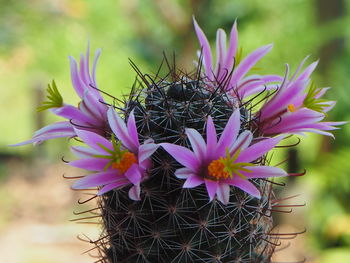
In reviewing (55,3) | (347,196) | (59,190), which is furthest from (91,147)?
(55,3)

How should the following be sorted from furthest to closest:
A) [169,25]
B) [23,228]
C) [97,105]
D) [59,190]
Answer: [59,190], [169,25], [23,228], [97,105]

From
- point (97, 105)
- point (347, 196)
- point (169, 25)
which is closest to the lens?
point (97, 105)

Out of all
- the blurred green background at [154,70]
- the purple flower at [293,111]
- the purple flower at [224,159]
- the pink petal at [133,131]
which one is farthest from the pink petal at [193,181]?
the blurred green background at [154,70]

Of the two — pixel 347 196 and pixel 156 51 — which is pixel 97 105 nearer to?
pixel 347 196

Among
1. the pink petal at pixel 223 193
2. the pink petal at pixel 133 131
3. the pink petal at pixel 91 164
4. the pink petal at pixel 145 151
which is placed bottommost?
the pink petal at pixel 223 193

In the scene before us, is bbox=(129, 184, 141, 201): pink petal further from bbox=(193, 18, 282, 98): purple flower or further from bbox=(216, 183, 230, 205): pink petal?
bbox=(193, 18, 282, 98): purple flower

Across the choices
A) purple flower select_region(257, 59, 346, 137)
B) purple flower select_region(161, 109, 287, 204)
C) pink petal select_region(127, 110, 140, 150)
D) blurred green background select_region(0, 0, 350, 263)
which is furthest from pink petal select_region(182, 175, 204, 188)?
blurred green background select_region(0, 0, 350, 263)

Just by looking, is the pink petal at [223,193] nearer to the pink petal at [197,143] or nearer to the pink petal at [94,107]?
the pink petal at [197,143]

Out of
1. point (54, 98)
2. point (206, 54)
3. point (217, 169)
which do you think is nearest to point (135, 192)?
point (217, 169)

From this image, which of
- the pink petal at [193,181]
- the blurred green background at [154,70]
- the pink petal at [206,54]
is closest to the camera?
the pink petal at [193,181]
